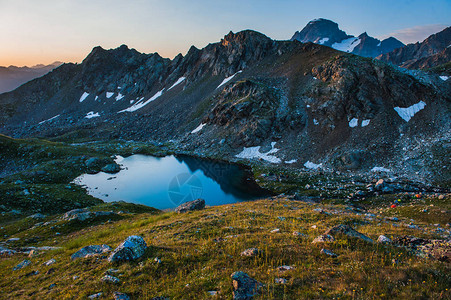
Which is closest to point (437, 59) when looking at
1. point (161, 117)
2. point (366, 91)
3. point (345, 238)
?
point (366, 91)

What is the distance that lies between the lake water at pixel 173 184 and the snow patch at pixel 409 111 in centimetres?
4023

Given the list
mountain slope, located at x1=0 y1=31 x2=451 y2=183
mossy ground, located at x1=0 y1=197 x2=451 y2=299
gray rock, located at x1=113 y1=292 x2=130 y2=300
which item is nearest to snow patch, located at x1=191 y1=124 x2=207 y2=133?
mountain slope, located at x1=0 y1=31 x2=451 y2=183

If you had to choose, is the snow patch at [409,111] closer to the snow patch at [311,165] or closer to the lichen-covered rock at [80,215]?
the snow patch at [311,165]

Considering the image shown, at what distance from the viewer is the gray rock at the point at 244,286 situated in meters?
6.75

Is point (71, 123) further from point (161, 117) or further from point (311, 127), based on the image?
point (311, 127)

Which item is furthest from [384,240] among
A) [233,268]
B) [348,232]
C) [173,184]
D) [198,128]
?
[198,128]

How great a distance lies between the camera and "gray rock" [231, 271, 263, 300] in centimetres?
675

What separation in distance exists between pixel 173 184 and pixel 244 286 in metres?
44.3

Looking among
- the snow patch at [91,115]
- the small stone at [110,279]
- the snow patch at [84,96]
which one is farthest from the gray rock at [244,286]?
the snow patch at [84,96]

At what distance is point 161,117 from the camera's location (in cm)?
10706

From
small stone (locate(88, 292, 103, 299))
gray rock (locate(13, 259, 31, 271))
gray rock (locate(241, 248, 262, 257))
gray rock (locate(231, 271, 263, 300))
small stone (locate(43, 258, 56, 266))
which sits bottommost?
gray rock (locate(13, 259, 31, 271))

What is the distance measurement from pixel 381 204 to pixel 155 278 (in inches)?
1322

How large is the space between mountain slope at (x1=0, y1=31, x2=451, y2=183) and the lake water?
Result: 1116 centimetres

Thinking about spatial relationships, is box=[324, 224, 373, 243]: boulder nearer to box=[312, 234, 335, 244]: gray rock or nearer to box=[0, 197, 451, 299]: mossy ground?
box=[0, 197, 451, 299]: mossy ground
